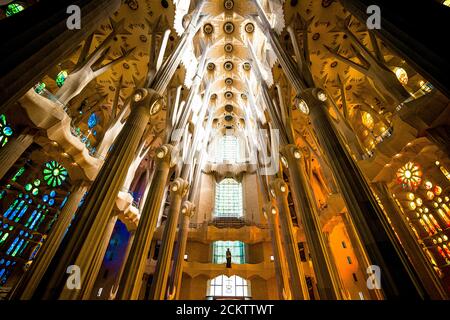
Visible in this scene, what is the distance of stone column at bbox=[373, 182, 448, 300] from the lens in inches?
330

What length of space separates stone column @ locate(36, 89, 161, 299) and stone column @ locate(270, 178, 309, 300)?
8237 millimetres

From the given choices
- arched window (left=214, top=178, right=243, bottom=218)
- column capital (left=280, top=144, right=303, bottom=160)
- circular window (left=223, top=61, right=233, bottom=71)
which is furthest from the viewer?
circular window (left=223, top=61, right=233, bottom=71)

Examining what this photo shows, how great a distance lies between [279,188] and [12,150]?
40.8 ft

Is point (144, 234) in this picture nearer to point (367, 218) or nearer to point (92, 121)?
point (367, 218)

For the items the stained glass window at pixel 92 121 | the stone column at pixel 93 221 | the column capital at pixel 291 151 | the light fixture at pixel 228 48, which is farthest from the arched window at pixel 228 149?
the stone column at pixel 93 221

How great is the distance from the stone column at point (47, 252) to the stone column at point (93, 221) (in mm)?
3052

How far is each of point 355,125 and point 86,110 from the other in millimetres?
19026

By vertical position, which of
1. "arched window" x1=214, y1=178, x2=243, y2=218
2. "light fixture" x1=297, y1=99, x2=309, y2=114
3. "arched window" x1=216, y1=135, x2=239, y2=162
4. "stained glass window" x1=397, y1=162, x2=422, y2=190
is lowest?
"light fixture" x1=297, y1=99, x2=309, y2=114

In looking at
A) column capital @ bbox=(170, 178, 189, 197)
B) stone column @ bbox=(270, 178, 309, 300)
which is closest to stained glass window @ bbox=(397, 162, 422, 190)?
stone column @ bbox=(270, 178, 309, 300)

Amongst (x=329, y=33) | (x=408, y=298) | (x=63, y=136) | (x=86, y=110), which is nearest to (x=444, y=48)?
(x=408, y=298)

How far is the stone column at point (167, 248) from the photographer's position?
9.48 meters

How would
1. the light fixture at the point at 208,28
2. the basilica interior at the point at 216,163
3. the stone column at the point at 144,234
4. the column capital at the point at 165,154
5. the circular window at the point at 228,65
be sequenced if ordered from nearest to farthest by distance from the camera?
the basilica interior at the point at 216,163, the stone column at the point at 144,234, the column capital at the point at 165,154, the light fixture at the point at 208,28, the circular window at the point at 228,65

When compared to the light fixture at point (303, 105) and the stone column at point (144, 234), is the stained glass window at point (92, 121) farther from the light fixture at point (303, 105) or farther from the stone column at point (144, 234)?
the light fixture at point (303, 105)

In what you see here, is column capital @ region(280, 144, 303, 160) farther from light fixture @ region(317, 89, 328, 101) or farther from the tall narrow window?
the tall narrow window
